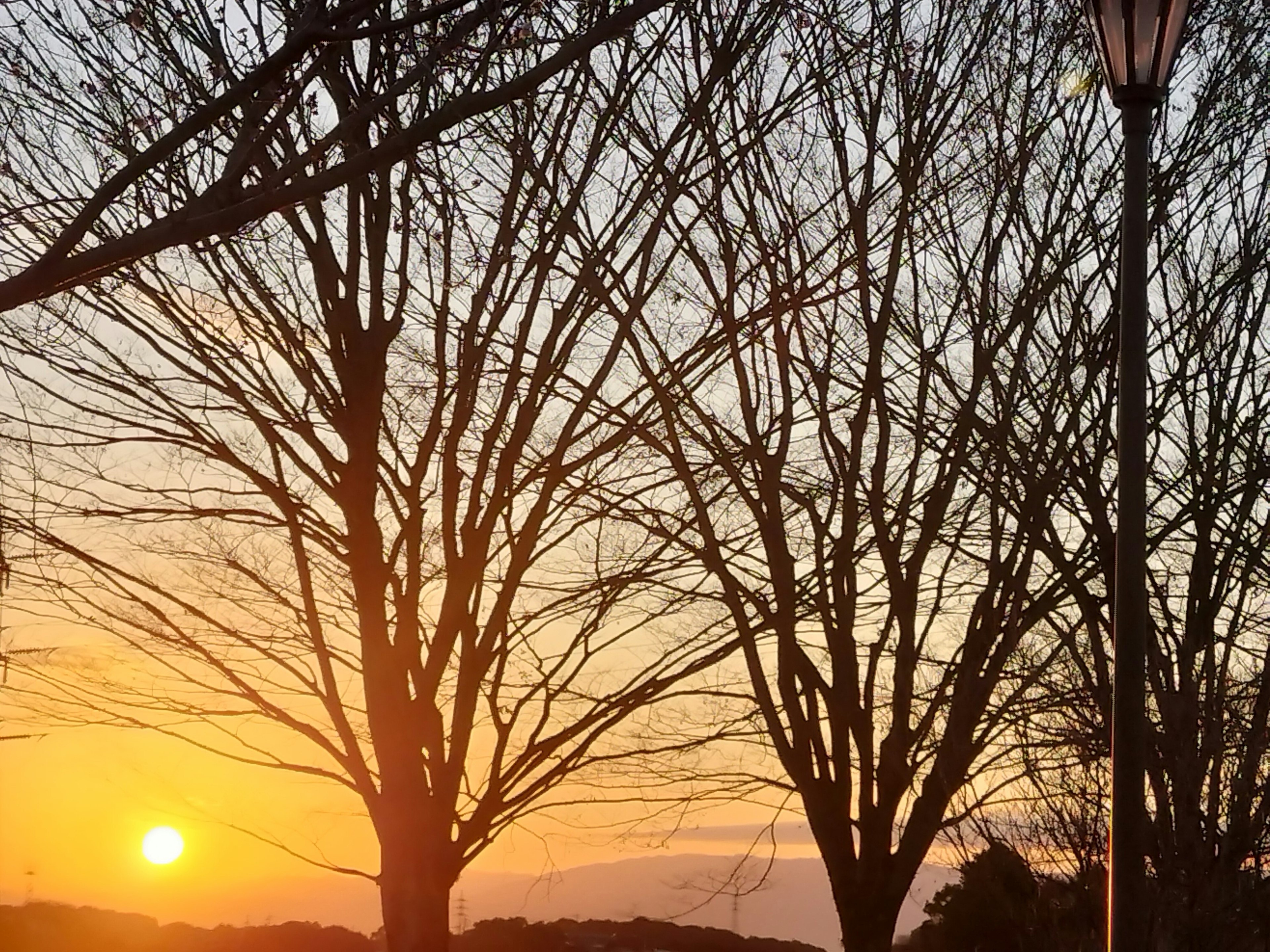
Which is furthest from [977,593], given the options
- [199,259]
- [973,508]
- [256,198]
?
[256,198]

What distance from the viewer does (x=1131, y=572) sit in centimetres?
510

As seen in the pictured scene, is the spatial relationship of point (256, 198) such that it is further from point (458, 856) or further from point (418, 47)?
point (458, 856)

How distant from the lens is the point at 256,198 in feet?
14.9

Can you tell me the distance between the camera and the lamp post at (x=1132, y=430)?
4859 millimetres

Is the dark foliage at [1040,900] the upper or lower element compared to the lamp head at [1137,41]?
lower

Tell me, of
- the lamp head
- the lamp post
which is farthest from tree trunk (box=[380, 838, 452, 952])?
the lamp head

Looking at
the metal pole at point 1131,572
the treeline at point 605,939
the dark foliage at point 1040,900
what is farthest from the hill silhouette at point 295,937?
the metal pole at point 1131,572

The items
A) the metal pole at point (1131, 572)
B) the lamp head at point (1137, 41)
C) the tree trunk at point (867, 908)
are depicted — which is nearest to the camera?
the metal pole at point (1131, 572)

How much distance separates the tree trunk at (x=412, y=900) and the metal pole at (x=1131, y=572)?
549 centimetres

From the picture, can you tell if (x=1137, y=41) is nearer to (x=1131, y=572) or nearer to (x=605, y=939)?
(x=1131, y=572)

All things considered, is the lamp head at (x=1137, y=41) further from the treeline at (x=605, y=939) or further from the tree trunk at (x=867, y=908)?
the treeline at (x=605, y=939)

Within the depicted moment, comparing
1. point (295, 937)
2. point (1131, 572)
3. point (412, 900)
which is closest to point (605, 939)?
point (295, 937)

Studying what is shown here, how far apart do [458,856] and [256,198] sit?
6414 mm

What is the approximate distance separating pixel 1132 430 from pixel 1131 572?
0.54m
